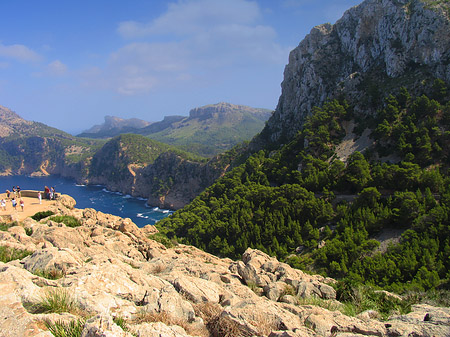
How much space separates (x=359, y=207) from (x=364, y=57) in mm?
55896

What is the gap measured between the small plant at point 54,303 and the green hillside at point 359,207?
25256mm

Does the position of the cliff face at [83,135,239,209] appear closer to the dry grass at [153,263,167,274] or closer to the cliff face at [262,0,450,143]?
the cliff face at [262,0,450,143]

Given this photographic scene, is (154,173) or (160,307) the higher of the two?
(160,307)

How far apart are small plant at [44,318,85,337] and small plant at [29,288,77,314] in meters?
1.17

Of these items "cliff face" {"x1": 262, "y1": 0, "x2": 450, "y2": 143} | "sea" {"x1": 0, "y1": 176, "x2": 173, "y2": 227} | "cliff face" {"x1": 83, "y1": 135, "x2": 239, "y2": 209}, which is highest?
"cliff face" {"x1": 262, "y1": 0, "x2": 450, "y2": 143}

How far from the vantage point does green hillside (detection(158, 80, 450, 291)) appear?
31922 mm

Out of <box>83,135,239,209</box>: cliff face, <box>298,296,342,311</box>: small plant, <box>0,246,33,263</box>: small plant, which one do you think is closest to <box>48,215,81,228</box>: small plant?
<box>0,246,33,263</box>: small plant

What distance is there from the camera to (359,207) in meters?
43.2

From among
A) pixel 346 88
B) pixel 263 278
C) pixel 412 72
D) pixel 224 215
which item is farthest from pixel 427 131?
pixel 263 278

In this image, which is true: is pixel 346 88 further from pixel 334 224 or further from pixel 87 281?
pixel 87 281

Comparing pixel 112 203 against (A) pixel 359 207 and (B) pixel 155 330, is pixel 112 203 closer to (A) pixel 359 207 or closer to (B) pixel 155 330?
(A) pixel 359 207

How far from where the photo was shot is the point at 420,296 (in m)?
18.8

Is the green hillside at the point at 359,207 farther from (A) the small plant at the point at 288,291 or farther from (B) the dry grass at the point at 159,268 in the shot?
(B) the dry grass at the point at 159,268

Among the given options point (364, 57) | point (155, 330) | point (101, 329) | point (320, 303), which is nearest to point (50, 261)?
point (155, 330)
